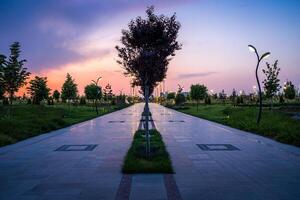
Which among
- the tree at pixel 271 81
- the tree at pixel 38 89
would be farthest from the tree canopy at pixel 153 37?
the tree at pixel 38 89

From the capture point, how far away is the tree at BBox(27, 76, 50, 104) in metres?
73.6

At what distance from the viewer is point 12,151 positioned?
13.2m

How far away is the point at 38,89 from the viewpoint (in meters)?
74.2

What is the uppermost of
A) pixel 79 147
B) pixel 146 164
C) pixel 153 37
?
pixel 153 37

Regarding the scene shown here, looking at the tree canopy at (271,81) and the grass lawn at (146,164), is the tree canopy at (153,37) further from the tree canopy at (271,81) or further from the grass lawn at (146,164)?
the tree canopy at (271,81)

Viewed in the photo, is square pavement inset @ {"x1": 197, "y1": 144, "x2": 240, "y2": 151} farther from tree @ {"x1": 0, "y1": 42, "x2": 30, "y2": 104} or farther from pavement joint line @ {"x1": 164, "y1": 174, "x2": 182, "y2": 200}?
tree @ {"x1": 0, "y1": 42, "x2": 30, "y2": 104}

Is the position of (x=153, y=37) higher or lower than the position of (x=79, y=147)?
higher

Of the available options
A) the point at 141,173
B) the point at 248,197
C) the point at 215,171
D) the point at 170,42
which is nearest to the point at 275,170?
the point at 215,171

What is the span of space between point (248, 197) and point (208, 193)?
2.60 ft

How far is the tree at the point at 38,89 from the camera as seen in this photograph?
73625mm

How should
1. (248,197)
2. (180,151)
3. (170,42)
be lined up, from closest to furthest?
(248,197)
(170,42)
(180,151)

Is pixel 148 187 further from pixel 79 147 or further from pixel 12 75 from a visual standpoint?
pixel 12 75

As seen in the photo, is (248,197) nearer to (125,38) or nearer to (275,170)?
(275,170)

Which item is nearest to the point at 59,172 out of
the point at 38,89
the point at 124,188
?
the point at 124,188
